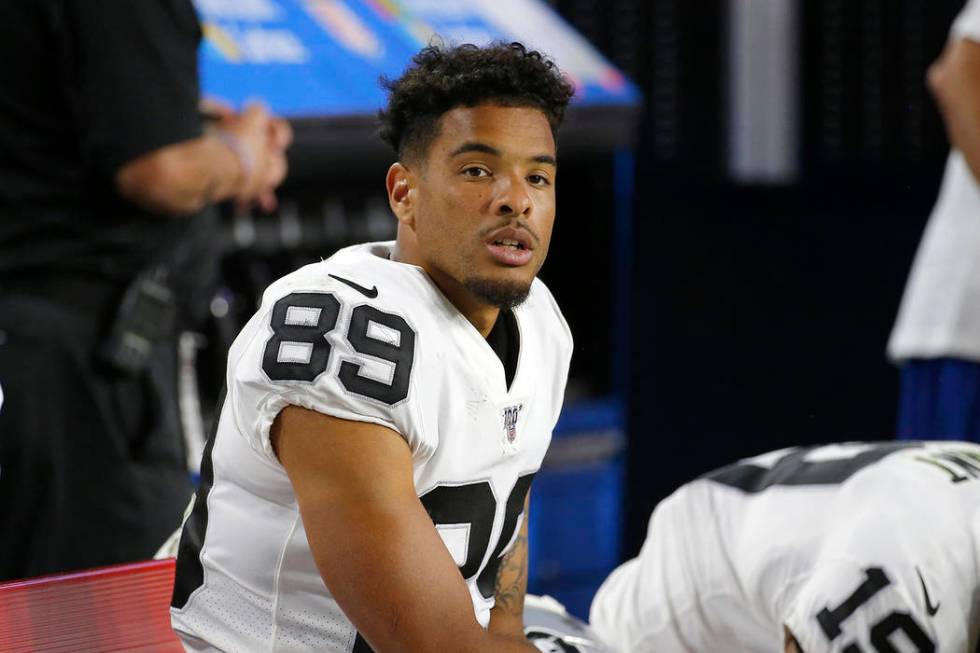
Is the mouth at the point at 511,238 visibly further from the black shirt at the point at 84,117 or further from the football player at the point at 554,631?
the black shirt at the point at 84,117

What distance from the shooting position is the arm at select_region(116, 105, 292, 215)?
202 cm

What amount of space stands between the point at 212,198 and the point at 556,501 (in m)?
1.09

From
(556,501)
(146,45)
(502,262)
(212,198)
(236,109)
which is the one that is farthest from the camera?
(556,501)

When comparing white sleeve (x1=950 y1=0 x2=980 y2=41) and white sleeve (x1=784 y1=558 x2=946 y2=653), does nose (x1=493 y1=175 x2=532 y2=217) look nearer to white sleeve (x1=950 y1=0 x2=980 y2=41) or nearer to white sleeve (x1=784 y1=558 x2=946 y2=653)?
white sleeve (x1=784 y1=558 x2=946 y2=653)

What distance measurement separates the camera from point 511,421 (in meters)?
1.32

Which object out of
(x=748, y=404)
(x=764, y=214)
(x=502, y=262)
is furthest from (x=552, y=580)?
(x=502, y=262)

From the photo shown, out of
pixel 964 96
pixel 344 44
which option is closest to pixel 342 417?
pixel 964 96

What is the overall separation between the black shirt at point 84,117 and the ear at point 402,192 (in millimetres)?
784

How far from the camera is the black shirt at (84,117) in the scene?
1981mm

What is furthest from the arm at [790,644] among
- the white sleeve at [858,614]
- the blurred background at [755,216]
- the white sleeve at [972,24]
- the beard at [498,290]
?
the blurred background at [755,216]

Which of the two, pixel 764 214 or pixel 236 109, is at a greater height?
pixel 236 109

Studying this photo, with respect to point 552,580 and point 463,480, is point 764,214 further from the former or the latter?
point 463,480

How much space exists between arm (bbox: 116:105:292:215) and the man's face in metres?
0.83

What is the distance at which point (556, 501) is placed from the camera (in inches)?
117
